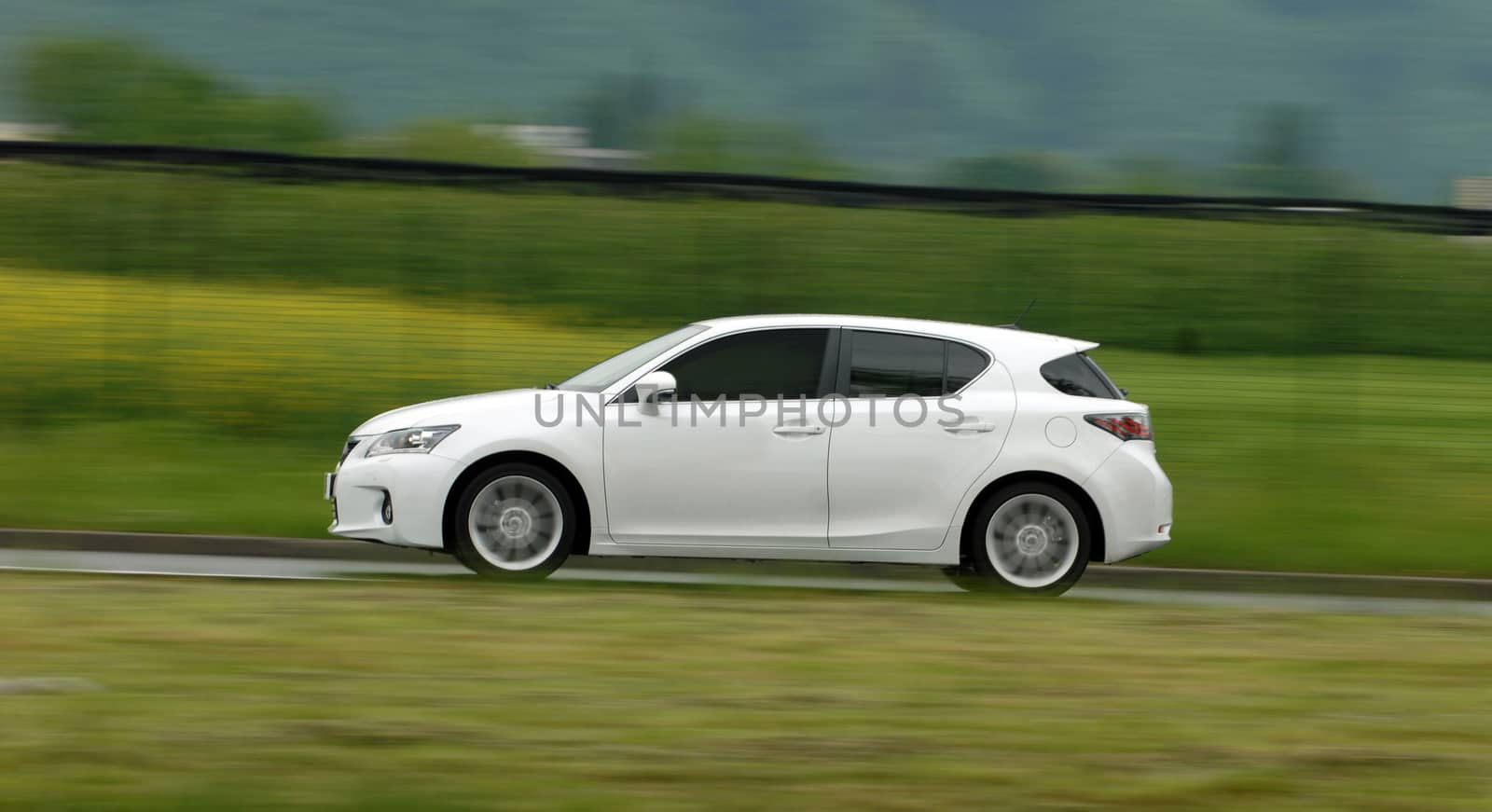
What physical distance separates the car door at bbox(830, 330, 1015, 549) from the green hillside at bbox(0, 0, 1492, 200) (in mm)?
29530

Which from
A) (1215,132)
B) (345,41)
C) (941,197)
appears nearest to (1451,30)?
(1215,132)

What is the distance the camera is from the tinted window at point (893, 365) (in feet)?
29.6

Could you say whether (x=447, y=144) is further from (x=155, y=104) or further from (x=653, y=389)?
(x=653, y=389)

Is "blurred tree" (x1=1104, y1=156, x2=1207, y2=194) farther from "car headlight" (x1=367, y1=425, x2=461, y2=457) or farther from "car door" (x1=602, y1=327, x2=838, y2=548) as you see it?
"car headlight" (x1=367, y1=425, x2=461, y2=457)

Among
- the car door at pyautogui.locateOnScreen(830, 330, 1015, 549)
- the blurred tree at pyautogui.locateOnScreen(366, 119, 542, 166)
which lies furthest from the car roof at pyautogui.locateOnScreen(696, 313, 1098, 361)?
the blurred tree at pyautogui.locateOnScreen(366, 119, 542, 166)

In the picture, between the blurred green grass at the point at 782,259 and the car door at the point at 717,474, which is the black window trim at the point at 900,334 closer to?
the car door at the point at 717,474

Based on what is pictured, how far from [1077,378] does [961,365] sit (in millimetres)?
706

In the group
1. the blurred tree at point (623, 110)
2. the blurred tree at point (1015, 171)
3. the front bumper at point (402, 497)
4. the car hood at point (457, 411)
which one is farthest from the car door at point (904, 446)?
the blurred tree at point (623, 110)

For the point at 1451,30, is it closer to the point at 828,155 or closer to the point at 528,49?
the point at 528,49

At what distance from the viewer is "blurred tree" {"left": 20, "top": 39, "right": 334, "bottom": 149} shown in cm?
3247

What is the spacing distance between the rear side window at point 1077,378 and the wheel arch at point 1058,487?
526mm

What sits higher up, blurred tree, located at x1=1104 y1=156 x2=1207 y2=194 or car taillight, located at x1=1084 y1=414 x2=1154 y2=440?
blurred tree, located at x1=1104 y1=156 x2=1207 y2=194

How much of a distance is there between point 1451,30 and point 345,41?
48.1 metres

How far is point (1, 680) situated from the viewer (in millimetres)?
5465
